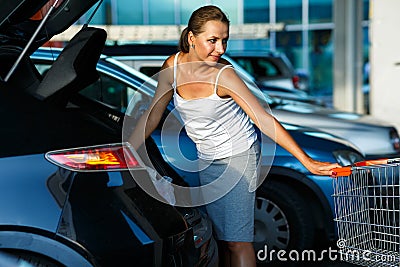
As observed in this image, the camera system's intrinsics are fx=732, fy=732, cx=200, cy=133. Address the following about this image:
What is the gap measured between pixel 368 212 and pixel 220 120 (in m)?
0.89

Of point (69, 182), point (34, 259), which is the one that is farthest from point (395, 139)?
point (34, 259)

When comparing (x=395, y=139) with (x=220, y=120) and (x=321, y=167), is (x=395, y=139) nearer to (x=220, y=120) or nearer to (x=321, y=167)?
(x=220, y=120)

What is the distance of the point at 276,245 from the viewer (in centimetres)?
555

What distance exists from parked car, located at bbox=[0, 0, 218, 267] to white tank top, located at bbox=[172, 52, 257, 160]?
405 mm

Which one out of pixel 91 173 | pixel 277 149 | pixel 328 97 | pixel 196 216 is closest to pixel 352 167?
pixel 196 216

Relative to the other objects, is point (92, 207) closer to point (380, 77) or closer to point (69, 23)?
point (69, 23)

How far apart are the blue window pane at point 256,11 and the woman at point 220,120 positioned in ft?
70.9

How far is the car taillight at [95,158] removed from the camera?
3.17 m

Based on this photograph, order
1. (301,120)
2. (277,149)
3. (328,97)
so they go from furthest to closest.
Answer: (328,97) < (301,120) < (277,149)

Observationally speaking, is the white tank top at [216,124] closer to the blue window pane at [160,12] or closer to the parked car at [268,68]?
the parked car at [268,68]

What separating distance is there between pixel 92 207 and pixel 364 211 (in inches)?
49.0

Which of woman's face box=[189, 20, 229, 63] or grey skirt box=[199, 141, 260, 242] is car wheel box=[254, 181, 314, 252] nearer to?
grey skirt box=[199, 141, 260, 242]

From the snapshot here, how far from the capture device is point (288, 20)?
2564 centimetres

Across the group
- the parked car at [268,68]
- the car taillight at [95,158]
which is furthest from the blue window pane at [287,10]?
the car taillight at [95,158]
